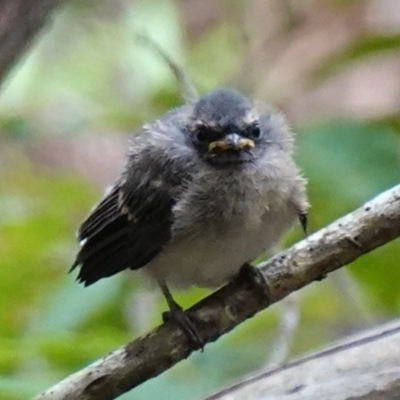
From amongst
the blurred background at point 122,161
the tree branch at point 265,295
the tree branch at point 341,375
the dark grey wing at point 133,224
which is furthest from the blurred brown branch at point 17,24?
the tree branch at point 341,375

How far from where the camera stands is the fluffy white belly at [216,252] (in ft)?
5.44

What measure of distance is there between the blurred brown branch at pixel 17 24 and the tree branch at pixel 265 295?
492 mm

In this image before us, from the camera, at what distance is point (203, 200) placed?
65.8 inches

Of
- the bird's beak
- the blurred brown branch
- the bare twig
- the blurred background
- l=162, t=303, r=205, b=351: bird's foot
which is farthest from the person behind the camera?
the bare twig

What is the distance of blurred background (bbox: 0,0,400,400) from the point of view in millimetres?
1930

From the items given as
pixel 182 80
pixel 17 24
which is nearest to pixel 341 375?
pixel 17 24

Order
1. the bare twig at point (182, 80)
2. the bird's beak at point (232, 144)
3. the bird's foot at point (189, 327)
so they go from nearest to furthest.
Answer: the bird's foot at point (189, 327) < the bird's beak at point (232, 144) < the bare twig at point (182, 80)

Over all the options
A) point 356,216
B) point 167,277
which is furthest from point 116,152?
point 356,216

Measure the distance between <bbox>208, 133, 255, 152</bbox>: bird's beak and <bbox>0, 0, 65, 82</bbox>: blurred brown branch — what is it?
1.32ft

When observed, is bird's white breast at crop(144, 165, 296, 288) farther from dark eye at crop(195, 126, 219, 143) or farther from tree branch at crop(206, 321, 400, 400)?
tree branch at crop(206, 321, 400, 400)

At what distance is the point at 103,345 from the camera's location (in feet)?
5.79

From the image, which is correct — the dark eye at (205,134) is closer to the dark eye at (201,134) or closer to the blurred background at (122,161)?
the dark eye at (201,134)

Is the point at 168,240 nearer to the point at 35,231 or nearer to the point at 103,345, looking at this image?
the point at 103,345

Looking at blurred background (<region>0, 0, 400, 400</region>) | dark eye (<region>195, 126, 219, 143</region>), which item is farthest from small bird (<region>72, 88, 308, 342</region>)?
blurred background (<region>0, 0, 400, 400</region>)
